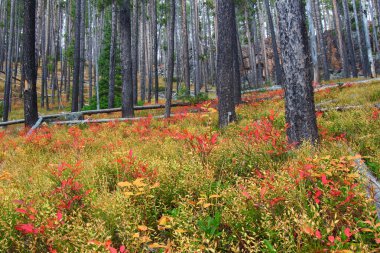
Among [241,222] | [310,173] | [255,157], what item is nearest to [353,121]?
[255,157]

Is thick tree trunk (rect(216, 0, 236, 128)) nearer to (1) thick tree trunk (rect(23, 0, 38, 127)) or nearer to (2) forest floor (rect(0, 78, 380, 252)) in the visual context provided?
(2) forest floor (rect(0, 78, 380, 252))

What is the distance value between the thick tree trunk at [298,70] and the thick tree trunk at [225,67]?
10.8ft

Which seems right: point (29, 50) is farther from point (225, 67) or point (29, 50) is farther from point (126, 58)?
point (225, 67)

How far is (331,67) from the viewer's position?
4019cm

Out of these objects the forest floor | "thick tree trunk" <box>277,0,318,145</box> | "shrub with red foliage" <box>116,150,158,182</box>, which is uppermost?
"thick tree trunk" <box>277,0,318,145</box>

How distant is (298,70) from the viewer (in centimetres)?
426

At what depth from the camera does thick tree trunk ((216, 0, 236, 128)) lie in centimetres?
761

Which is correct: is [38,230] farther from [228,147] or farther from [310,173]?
[228,147]

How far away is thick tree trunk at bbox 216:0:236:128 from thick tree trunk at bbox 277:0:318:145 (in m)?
3.30

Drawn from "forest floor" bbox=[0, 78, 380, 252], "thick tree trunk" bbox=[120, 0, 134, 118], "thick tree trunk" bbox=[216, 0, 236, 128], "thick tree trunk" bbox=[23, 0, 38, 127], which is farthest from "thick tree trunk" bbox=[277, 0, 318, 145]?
"thick tree trunk" bbox=[23, 0, 38, 127]

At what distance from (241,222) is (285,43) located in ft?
10.0

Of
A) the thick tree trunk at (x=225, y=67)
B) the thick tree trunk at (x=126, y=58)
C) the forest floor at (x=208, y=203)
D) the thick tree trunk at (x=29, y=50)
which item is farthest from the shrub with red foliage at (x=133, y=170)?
the thick tree trunk at (x=126, y=58)

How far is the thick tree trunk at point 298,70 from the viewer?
13.9 feet

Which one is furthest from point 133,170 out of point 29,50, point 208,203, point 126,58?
point 126,58
